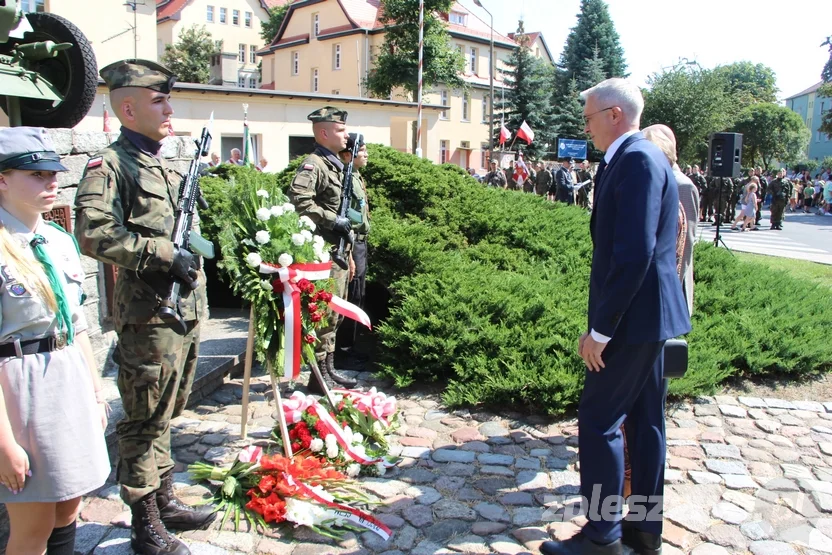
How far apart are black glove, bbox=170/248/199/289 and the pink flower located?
1.22m

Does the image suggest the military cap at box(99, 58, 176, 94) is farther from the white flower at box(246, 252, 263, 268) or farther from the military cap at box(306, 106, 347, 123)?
the military cap at box(306, 106, 347, 123)

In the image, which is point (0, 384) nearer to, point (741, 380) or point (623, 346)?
point (623, 346)

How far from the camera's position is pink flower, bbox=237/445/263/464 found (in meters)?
3.91

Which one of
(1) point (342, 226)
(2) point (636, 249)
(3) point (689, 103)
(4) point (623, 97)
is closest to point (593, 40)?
(3) point (689, 103)

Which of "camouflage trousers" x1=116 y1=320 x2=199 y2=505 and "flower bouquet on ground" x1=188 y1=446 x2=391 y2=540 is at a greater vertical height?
"camouflage trousers" x1=116 y1=320 x2=199 y2=505

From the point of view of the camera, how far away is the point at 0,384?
2.34 meters

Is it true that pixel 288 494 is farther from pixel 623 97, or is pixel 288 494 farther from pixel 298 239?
pixel 623 97

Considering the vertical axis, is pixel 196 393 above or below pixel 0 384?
below

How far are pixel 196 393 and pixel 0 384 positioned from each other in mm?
2983

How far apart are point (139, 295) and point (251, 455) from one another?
1.28m

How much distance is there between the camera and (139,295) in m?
3.15

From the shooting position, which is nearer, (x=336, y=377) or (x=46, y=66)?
(x=336, y=377)

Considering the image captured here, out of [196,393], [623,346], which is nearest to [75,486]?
[623,346]

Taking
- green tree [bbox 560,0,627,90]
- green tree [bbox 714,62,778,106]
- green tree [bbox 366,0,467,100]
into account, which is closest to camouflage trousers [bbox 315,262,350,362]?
green tree [bbox 366,0,467,100]
